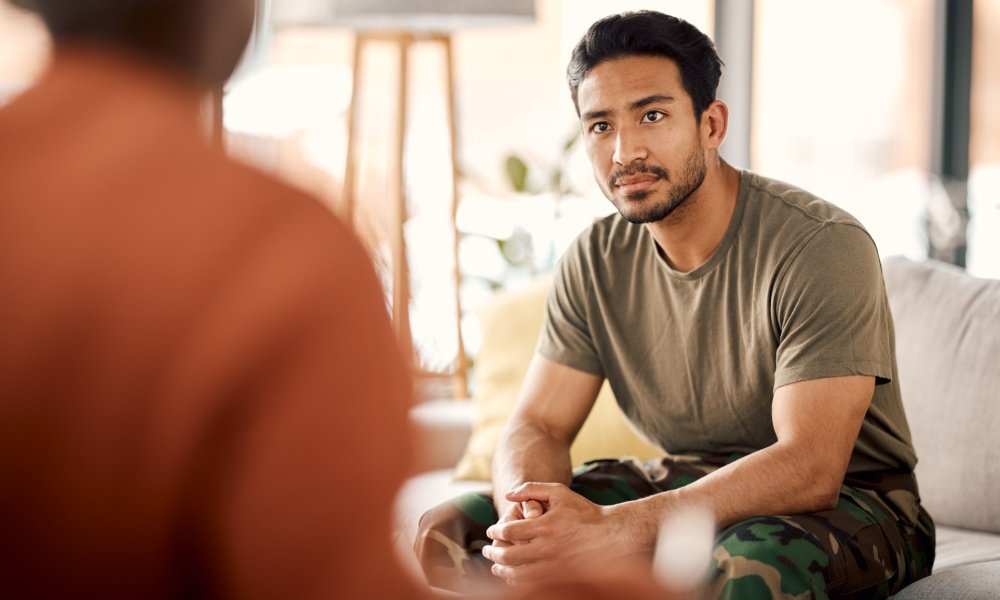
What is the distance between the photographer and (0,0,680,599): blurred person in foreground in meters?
0.45

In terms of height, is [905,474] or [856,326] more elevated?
[856,326]

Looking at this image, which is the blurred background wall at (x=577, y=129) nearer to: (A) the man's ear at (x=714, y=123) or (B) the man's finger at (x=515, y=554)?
(A) the man's ear at (x=714, y=123)

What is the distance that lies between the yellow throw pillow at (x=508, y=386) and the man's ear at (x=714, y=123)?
627mm

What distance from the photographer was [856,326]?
1.60 meters

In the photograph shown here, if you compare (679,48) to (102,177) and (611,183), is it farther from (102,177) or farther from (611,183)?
(102,177)

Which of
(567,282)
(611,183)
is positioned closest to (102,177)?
(611,183)

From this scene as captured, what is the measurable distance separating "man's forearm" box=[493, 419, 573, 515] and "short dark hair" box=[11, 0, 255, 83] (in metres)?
1.30

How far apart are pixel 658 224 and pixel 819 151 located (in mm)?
2846

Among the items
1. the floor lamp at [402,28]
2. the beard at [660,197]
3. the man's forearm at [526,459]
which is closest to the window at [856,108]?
the floor lamp at [402,28]

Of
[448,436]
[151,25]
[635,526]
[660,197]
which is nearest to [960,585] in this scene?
[635,526]

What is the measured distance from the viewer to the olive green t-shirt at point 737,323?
163cm

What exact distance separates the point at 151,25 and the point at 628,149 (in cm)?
139

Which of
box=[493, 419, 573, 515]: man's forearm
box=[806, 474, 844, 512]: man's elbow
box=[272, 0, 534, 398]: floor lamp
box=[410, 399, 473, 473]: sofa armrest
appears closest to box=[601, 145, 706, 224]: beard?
box=[493, 419, 573, 515]: man's forearm

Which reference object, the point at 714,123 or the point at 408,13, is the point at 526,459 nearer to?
the point at 714,123
